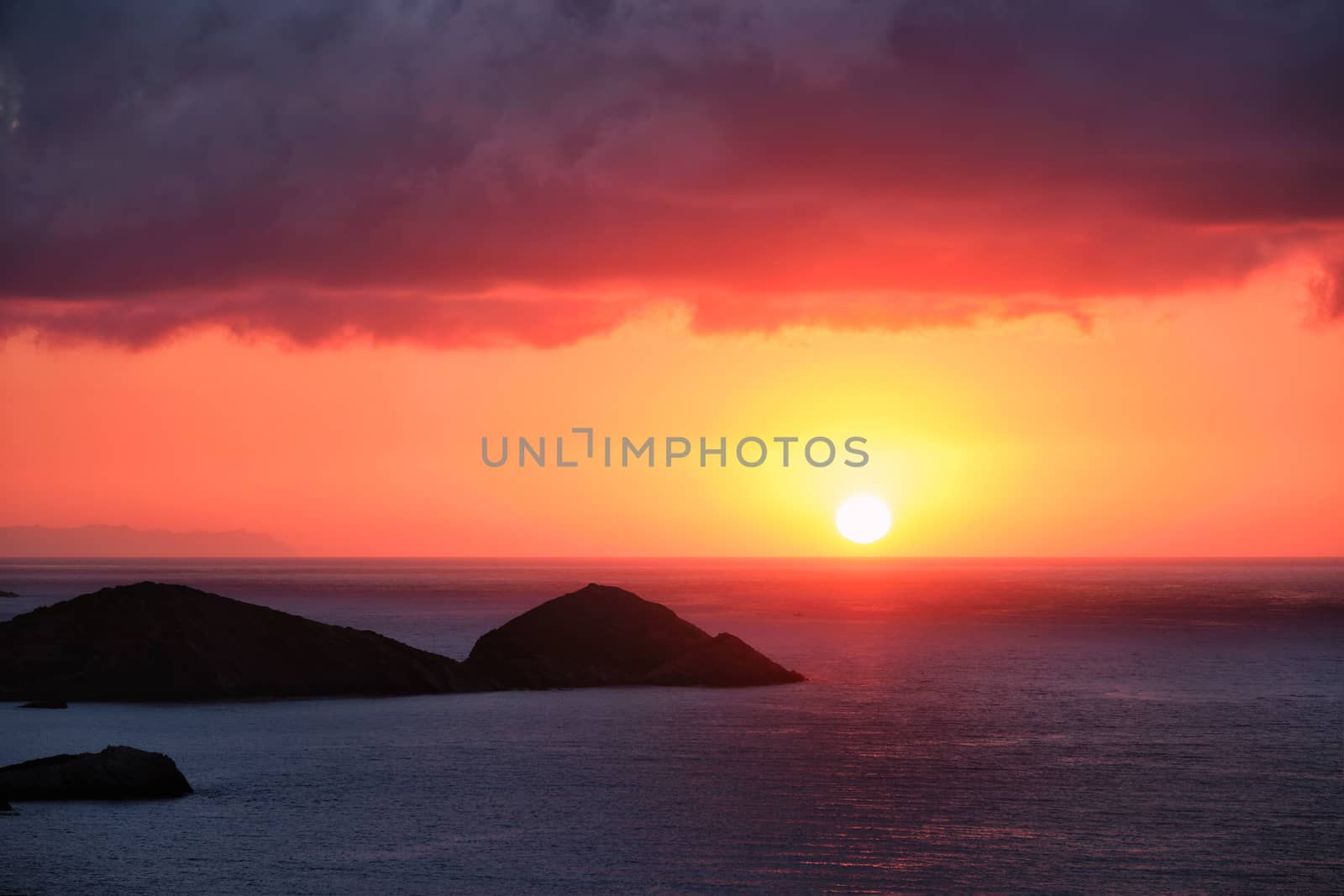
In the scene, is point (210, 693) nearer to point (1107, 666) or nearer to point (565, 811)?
point (565, 811)

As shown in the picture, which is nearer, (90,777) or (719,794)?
(90,777)

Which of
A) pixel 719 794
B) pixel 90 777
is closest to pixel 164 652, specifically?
pixel 90 777

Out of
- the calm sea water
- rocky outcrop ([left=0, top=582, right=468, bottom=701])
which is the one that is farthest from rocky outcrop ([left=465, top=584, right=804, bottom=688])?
rocky outcrop ([left=0, top=582, right=468, bottom=701])

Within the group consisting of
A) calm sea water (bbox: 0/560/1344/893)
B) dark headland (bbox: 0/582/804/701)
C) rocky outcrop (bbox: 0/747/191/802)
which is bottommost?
calm sea water (bbox: 0/560/1344/893)

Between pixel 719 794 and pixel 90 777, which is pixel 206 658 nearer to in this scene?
pixel 90 777

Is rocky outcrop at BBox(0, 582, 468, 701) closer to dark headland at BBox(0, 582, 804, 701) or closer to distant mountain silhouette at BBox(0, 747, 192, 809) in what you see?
dark headland at BBox(0, 582, 804, 701)

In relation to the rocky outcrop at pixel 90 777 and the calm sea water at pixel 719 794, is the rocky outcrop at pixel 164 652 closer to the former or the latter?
the calm sea water at pixel 719 794

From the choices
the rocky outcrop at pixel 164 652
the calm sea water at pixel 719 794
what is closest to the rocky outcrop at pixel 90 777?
the calm sea water at pixel 719 794
